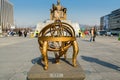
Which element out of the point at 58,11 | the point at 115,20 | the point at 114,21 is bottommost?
the point at 58,11

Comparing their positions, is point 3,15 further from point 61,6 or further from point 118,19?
point 61,6

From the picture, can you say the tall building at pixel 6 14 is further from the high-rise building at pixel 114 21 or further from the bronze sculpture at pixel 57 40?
the bronze sculpture at pixel 57 40

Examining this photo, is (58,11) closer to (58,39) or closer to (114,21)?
(58,39)

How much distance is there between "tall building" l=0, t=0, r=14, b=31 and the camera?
13062 cm

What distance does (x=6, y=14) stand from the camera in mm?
141000

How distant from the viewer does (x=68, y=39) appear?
205 inches

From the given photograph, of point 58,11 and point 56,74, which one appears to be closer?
point 56,74

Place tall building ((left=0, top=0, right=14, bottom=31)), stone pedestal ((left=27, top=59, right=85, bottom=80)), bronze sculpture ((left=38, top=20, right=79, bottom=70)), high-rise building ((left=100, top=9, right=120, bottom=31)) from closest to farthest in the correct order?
stone pedestal ((left=27, top=59, right=85, bottom=80)) < bronze sculpture ((left=38, top=20, right=79, bottom=70)) < high-rise building ((left=100, top=9, right=120, bottom=31)) < tall building ((left=0, top=0, right=14, bottom=31))

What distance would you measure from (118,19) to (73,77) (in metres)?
123

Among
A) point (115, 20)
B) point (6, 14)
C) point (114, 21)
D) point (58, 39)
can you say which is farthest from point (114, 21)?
point (58, 39)

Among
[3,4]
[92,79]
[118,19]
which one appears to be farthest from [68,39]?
[3,4]

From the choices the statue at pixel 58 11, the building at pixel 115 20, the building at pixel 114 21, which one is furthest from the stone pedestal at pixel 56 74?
the building at pixel 115 20

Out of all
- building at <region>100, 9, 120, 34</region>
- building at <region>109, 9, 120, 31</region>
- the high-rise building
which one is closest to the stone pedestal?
building at <region>100, 9, 120, 34</region>

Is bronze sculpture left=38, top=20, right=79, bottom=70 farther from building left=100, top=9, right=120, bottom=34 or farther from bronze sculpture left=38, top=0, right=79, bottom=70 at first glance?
building left=100, top=9, right=120, bottom=34
